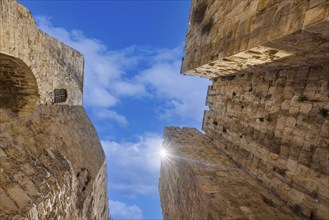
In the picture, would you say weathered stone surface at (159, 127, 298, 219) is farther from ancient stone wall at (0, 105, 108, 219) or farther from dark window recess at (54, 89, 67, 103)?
dark window recess at (54, 89, 67, 103)

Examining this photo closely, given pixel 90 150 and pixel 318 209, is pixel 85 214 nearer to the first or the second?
pixel 90 150

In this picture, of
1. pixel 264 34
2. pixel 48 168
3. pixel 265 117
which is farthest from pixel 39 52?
pixel 265 117

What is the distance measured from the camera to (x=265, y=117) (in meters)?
4.98

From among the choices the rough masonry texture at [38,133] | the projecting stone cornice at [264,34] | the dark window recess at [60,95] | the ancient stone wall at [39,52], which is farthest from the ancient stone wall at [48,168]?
the projecting stone cornice at [264,34]

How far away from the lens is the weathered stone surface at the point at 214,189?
13.1 ft

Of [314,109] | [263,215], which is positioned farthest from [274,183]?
[314,109]

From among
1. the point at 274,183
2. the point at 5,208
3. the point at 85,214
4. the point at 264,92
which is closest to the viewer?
the point at 5,208

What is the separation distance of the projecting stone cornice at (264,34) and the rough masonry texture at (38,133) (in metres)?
4.17

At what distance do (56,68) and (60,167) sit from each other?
3.00 meters

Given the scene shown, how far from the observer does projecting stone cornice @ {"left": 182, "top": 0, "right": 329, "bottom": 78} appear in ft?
8.73

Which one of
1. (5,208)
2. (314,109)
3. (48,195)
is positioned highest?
(314,109)

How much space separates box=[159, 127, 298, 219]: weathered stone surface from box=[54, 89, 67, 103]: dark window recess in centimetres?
408

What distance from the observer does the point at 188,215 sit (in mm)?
5293

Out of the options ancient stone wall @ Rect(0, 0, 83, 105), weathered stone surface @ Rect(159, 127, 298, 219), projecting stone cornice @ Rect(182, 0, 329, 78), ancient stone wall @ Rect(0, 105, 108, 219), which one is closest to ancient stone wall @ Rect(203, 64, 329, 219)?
weathered stone surface @ Rect(159, 127, 298, 219)
